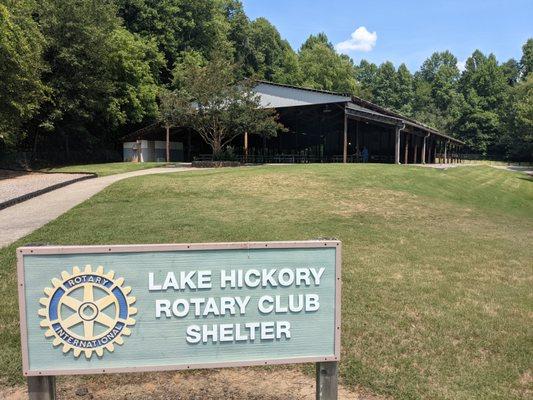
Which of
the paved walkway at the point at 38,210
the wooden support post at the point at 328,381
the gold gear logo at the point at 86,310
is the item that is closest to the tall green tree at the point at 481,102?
the paved walkway at the point at 38,210

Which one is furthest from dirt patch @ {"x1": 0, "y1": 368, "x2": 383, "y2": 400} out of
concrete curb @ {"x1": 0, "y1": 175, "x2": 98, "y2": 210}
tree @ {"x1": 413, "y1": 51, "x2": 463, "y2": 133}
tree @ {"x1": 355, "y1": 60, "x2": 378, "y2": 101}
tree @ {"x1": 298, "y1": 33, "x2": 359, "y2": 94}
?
tree @ {"x1": 355, "y1": 60, "x2": 378, "y2": 101}

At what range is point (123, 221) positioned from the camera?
32.9 ft

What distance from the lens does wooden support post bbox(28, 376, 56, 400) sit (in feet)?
8.90

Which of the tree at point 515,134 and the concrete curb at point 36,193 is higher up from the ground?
the tree at point 515,134

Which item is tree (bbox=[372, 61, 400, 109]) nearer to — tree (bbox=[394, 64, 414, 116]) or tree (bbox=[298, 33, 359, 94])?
tree (bbox=[394, 64, 414, 116])

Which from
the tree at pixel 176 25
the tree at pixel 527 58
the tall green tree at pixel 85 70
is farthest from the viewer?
the tree at pixel 527 58

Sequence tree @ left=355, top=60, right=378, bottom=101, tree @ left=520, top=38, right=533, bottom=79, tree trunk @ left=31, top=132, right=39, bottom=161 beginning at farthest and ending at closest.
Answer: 1. tree @ left=355, top=60, right=378, bottom=101
2. tree @ left=520, top=38, right=533, bottom=79
3. tree trunk @ left=31, top=132, right=39, bottom=161

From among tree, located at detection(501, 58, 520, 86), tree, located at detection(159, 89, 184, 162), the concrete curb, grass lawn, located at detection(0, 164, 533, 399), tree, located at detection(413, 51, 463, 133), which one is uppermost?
tree, located at detection(501, 58, 520, 86)

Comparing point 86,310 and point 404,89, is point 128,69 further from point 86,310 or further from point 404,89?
point 404,89

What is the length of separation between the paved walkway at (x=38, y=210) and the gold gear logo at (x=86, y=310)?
6023 mm

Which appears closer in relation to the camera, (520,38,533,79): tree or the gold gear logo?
the gold gear logo

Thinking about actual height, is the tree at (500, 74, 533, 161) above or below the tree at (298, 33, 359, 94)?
below

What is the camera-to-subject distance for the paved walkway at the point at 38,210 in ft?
29.6

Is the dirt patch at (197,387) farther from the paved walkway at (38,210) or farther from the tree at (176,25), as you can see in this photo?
the tree at (176,25)
